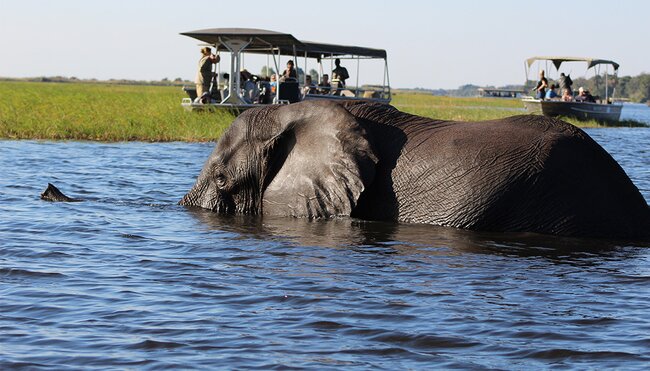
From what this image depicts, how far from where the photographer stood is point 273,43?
24625 millimetres

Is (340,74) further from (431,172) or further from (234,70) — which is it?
(431,172)

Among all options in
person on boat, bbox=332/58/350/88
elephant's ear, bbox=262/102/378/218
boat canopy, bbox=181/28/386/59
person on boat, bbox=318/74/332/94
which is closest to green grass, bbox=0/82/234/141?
boat canopy, bbox=181/28/386/59

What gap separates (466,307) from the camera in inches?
211

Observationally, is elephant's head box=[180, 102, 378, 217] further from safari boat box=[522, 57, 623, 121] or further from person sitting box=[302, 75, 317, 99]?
safari boat box=[522, 57, 623, 121]

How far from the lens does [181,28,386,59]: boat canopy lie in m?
23.4

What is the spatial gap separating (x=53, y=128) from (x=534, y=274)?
560 inches

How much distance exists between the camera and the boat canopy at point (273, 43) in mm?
23375

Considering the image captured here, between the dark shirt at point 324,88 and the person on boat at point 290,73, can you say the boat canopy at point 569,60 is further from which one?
the person on boat at point 290,73

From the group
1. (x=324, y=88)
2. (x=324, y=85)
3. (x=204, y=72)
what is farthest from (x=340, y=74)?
(x=204, y=72)

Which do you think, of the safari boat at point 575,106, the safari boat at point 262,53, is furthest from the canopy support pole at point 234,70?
the safari boat at point 575,106

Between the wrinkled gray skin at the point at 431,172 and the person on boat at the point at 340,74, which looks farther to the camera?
the person on boat at the point at 340,74

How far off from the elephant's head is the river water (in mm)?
215

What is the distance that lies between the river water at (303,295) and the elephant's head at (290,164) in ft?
0.71

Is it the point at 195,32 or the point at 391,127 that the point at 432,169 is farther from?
the point at 195,32
